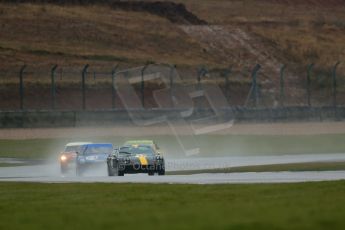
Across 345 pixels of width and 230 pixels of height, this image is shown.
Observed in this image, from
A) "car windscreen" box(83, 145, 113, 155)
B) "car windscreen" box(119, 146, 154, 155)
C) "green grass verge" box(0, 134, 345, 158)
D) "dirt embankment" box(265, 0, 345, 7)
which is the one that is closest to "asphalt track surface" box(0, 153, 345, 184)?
"car windscreen" box(83, 145, 113, 155)

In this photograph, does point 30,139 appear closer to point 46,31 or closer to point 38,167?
point 38,167

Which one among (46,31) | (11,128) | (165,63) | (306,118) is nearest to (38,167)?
(11,128)

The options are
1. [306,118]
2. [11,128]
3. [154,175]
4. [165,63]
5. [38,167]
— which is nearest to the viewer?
[154,175]

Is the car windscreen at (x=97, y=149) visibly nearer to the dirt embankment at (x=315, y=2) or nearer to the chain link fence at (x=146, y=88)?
the chain link fence at (x=146, y=88)

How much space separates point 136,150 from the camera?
43469mm

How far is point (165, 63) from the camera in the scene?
8875cm

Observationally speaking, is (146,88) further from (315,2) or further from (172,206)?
(172,206)

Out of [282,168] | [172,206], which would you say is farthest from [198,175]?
[172,206]

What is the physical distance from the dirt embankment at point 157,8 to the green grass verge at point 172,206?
229 ft

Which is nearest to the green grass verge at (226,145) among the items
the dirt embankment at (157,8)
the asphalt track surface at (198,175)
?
the asphalt track surface at (198,175)

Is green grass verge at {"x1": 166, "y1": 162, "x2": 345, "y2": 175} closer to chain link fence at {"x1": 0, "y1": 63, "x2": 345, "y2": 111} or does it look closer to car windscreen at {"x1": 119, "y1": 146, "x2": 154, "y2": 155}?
car windscreen at {"x1": 119, "y1": 146, "x2": 154, "y2": 155}

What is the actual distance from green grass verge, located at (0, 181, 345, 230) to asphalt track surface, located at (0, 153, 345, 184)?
9.31 ft

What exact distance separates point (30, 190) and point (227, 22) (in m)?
73.3

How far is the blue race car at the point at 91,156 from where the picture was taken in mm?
46594
